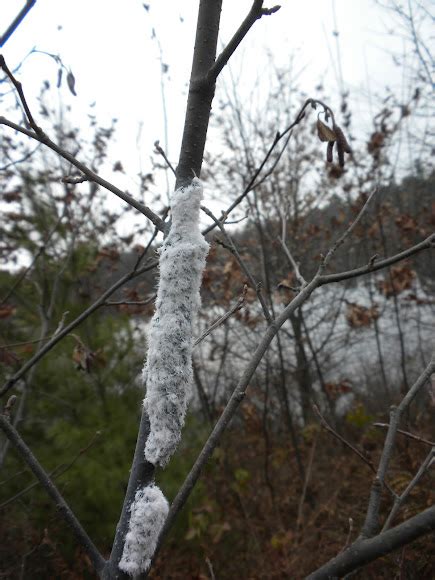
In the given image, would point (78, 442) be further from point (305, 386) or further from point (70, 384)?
point (305, 386)

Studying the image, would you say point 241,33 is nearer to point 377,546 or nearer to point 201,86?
point 201,86

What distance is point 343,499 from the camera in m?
4.80

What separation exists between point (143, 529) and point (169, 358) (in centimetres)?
28

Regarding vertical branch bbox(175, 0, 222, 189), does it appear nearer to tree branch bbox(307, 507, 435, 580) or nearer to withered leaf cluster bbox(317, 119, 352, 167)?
withered leaf cluster bbox(317, 119, 352, 167)

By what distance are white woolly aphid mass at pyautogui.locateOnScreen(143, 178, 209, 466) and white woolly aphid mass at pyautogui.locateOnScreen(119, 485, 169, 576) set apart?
7 cm

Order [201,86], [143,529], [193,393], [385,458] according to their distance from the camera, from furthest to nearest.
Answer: [193,393], [385,458], [201,86], [143,529]

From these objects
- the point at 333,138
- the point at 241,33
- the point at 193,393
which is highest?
the point at 241,33

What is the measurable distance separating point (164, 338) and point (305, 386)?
5939mm

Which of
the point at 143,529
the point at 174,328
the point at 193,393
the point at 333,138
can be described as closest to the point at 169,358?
the point at 174,328

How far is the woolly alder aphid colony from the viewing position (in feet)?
2.25

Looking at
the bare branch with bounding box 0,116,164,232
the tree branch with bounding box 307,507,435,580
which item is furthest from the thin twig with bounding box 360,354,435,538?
the bare branch with bounding box 0,116,164,232

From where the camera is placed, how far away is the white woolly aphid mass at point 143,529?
67 centimetres

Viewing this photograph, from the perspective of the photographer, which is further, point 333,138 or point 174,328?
point 333,138

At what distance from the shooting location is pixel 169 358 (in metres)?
0.75
